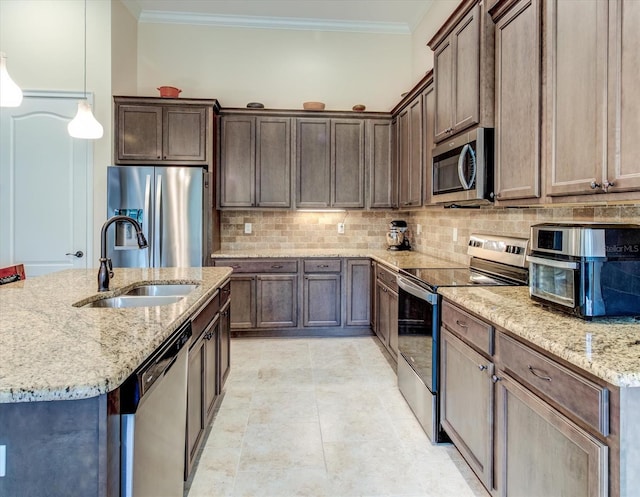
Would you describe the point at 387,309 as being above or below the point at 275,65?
below

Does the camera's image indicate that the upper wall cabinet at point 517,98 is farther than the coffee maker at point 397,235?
No

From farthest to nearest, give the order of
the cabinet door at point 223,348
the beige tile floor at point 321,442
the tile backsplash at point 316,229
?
the tile backsplash at point 316,229, the cabinet door at point 223,348, the beige tile floor at point 321,442

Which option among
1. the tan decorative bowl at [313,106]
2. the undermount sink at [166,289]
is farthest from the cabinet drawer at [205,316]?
the tan decorative bowl at [313,106]

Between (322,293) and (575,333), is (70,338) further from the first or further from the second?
(322,293)

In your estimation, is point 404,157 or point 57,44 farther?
point 404,157

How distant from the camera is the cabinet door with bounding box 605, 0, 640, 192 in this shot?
1288mm

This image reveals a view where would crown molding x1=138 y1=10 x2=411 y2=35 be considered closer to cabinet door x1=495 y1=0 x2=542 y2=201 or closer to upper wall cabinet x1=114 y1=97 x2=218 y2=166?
upper wall cabinet x1=114 y1=97 x2=218 y2=166

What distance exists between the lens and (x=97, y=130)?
261cm

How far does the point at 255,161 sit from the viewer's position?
4.29m

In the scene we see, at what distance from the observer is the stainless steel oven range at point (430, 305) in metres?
2.22

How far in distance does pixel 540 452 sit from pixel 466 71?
2092 mm

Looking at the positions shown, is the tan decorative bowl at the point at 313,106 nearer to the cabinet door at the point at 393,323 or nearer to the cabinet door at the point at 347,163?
the cabinet door at the point at 347,163

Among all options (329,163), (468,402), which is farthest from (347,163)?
(468,402)

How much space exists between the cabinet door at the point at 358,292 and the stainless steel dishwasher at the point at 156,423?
2.69 m
